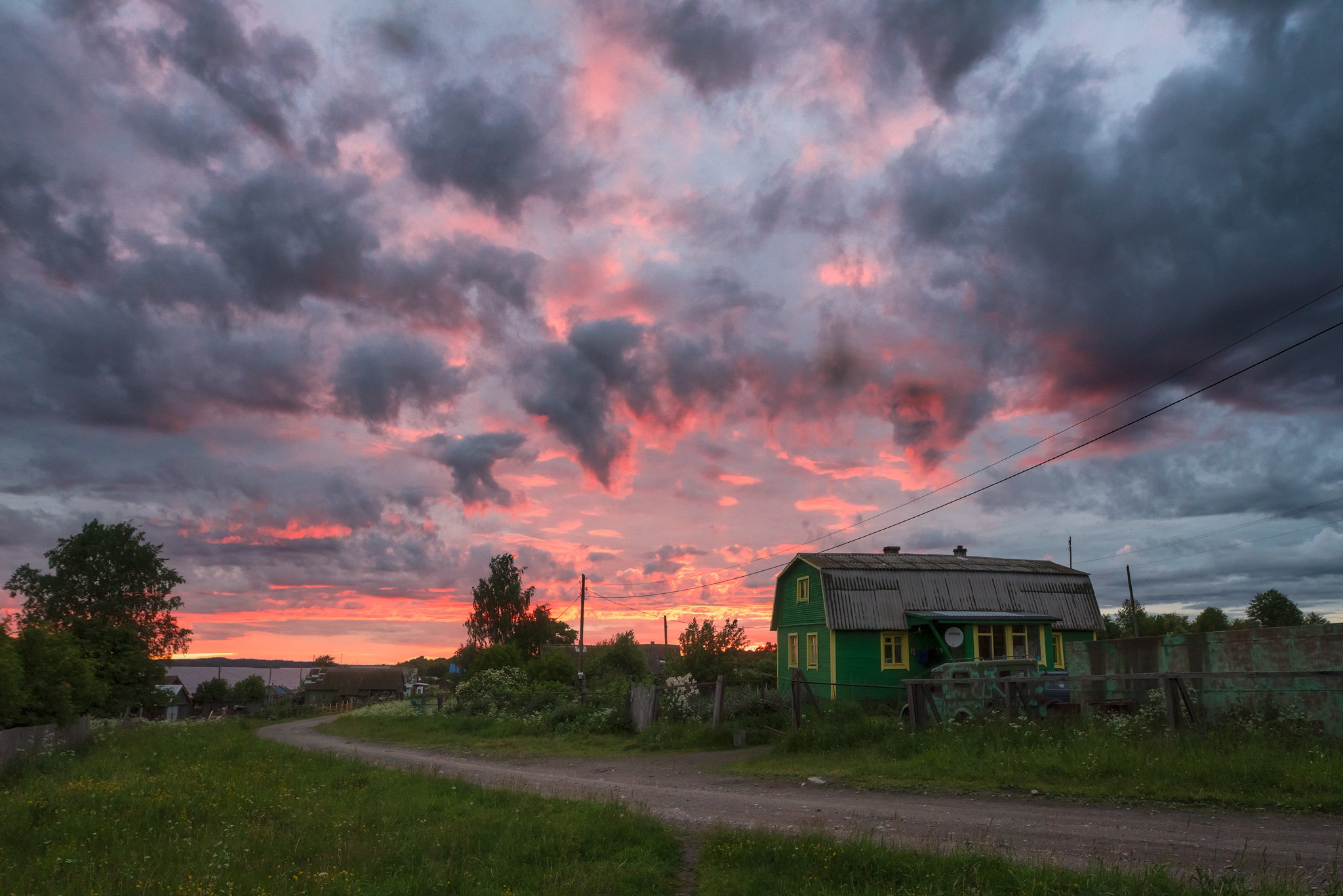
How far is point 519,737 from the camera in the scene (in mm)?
29484

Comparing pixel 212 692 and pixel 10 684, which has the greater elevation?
pixel 10 684

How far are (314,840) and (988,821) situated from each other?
8.67m

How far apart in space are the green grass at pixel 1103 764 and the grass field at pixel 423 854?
18.0ft

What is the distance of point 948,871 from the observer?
26.2 ft

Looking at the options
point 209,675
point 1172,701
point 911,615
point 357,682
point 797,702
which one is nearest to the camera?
point 1172,701

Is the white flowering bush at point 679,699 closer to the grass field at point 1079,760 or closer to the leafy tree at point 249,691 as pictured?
the grass field at point 1079,760

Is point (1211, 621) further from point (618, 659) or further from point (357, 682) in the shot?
point (357, 682)

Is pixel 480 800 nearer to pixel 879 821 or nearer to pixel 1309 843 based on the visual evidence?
pixel 879 821

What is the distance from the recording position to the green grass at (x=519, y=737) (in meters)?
23.6

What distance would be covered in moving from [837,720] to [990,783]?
688 centimetres

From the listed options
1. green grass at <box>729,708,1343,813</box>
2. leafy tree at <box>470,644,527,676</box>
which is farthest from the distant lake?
green grass at <box>729,708,1343,813</box>

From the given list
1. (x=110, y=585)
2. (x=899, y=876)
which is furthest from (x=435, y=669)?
(x=899, y=876)

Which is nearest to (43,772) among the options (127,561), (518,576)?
(127,561)

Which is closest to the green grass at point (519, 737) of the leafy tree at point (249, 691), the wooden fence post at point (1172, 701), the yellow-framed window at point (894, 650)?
the wooden fence post at point (1172, 701)
